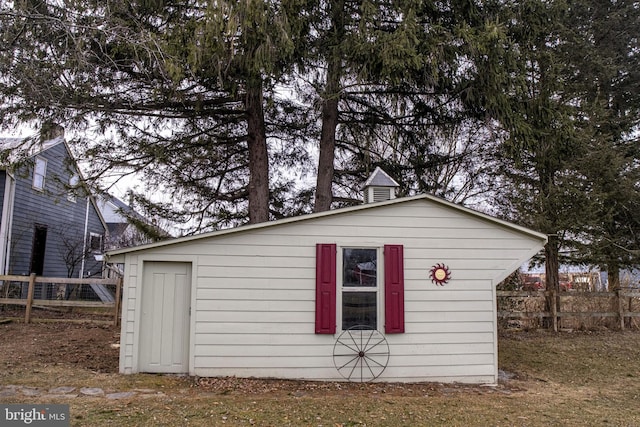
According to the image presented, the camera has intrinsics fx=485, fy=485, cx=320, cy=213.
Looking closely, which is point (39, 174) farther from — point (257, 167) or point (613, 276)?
point (613, 276)

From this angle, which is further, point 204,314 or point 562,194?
point 562,194

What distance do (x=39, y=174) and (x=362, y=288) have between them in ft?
39.2

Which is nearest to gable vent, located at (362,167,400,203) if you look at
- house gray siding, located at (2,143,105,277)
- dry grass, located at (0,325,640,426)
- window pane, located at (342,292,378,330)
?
window pane, located at (342,292,378,330)

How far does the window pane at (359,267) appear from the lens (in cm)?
698

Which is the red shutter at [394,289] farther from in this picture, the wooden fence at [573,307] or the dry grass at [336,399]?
the wooden fence at [573,307]

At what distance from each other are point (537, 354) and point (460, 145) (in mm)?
4856

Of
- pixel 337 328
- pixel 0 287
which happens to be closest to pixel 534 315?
pixel 337 328

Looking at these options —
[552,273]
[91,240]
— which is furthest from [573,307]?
[91,240]

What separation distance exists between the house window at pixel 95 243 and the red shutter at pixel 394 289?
1358cm

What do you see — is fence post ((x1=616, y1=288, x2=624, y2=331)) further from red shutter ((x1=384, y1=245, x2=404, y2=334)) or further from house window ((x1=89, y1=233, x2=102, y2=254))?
house window ((x1=89, y1=233, x2=102, y2=254))

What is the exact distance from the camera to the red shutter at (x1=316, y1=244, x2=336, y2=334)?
22.2ft

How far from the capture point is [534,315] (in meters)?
11.1

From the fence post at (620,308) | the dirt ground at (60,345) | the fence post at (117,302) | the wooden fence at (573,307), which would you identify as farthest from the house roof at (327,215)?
the fence post at (620,308)

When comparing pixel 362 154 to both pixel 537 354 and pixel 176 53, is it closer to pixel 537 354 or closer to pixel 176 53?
pixel 176 53
